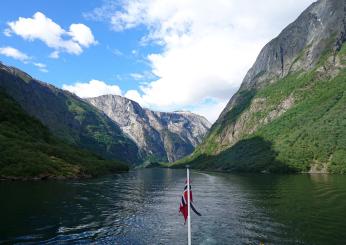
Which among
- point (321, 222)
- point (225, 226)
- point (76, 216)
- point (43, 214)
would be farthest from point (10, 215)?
point (321, 222)

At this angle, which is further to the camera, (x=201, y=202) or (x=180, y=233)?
(x=201, y=202)

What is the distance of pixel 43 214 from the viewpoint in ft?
210

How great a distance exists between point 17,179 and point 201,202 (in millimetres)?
94126

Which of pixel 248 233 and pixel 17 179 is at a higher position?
pixel 17 179

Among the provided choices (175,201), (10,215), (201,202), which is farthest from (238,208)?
(10,215)

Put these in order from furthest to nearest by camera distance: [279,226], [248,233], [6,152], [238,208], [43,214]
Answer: [6,152], [238,208], [43,214], [279,226], [248,233]

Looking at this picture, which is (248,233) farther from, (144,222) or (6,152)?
(6,152)

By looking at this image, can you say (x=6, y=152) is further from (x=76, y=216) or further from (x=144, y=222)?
(x=144, y=222)

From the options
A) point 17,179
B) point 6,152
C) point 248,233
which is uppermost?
point 6,152

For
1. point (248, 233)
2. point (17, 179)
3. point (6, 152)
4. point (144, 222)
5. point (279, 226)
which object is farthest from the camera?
point (6, 152)

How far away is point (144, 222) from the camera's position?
60.0 m

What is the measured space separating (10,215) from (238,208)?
43868mm

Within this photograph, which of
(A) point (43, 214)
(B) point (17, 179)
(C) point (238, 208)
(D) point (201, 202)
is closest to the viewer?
(A) point (43, 214)

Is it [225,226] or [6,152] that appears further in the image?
[6,152]
